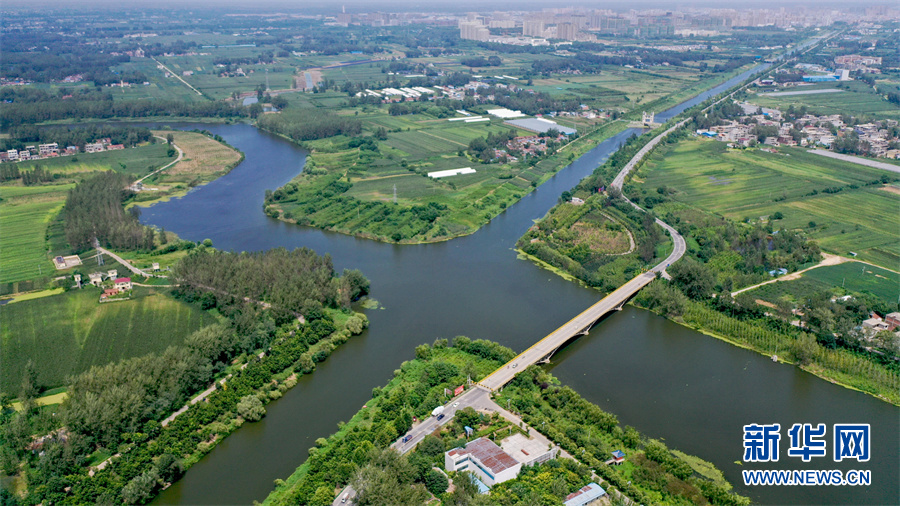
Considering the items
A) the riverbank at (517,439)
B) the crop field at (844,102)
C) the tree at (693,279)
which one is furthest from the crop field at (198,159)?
the crop field at (844,102)

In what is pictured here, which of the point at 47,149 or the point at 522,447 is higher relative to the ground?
the point at 47,149

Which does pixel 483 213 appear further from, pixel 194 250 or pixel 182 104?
pixel 182 104

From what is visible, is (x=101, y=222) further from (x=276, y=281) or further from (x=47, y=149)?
(x=47, y=149)

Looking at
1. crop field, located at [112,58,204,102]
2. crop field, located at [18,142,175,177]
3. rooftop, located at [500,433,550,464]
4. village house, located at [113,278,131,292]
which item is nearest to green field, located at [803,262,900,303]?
rooftop, located at [500,433,550,464]

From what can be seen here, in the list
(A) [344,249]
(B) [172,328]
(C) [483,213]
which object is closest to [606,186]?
(C) [483,213]

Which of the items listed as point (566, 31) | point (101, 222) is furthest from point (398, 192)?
point (566, 31)

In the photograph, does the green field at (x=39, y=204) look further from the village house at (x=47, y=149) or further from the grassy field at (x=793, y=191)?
the grassy field at (x=793, y=191)

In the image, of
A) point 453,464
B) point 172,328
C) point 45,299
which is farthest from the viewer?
point 45,299
